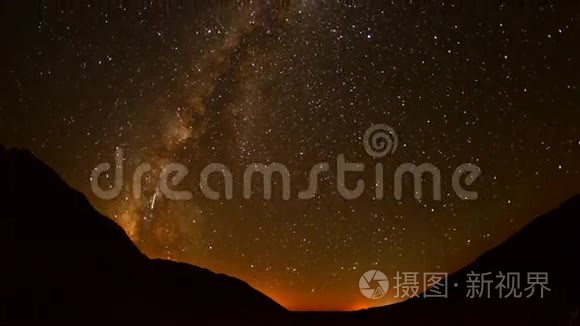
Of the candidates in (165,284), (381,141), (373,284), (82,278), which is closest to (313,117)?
(381,141)

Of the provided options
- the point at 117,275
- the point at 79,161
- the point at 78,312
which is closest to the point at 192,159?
the point at 79,161

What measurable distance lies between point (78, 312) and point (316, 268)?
1.08 meters

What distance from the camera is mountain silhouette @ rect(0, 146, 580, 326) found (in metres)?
2.48

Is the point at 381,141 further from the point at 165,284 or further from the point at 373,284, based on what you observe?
the point at 165,284

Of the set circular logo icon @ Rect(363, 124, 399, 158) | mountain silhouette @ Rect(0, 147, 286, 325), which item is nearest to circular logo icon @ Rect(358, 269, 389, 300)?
mountain silhouette @ Rect(0, 147, 286, 325)

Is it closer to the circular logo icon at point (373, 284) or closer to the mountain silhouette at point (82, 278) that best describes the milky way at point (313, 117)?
Answer: the circular logo icon at point (373, 284)

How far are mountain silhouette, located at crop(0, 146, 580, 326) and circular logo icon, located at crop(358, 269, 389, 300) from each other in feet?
0.35

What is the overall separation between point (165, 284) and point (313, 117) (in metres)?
1.03

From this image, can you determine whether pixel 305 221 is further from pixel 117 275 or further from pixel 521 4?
pixel 521 4

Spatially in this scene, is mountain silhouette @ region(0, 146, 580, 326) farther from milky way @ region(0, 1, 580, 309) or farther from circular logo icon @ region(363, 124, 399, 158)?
circular logo icon @ region(363, 124, 399, 158)

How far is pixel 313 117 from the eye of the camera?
2.44m

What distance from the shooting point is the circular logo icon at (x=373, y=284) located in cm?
241

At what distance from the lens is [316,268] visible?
2420mm

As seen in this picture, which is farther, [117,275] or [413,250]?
[117,275]
